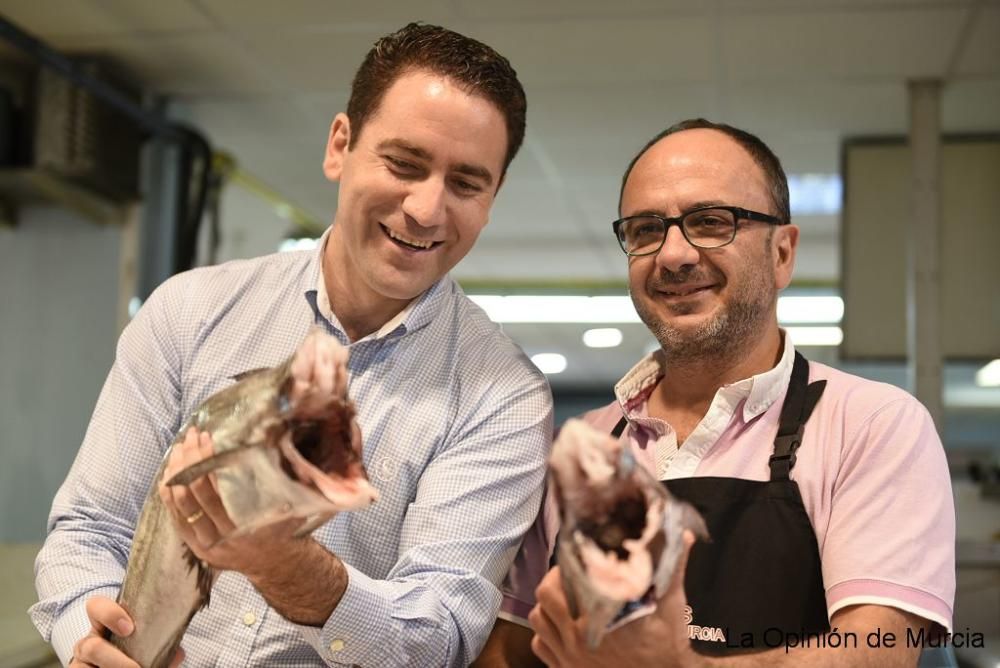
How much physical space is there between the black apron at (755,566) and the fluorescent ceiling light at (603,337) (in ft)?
31.2

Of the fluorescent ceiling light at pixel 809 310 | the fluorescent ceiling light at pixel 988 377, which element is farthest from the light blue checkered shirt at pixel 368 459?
the fluorescent ceiling light at pixel 988 377

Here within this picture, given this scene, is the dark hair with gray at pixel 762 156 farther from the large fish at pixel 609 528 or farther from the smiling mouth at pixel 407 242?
the large fish at pixel 609 528

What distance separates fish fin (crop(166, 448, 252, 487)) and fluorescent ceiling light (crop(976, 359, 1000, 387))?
11509 mm

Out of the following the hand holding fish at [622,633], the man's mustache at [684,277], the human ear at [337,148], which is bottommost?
the hand holding fish at [622,633]

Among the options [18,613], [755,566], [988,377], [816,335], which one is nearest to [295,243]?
[18,613]

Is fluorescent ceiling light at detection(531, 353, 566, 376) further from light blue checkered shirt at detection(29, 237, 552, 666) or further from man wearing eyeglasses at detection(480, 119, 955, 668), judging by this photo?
light blue checkered shirt at detection(29, 237, 552, 666)

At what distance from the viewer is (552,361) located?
45.7 ft

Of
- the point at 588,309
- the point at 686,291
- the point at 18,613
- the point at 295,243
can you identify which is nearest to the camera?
the point at 686,291

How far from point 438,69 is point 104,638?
3.31ft

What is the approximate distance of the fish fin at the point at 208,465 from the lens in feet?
3.87

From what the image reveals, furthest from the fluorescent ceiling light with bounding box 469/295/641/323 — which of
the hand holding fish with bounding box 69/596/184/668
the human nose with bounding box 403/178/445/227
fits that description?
the hand holding fish with bounding box 69/596/184/668

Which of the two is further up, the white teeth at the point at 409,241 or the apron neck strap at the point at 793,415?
the white teeth at the point at 409,241

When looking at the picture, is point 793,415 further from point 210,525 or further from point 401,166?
point 210,525

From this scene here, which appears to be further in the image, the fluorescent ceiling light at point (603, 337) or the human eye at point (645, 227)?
the fluorescent ceiling light at point (603, 337)
